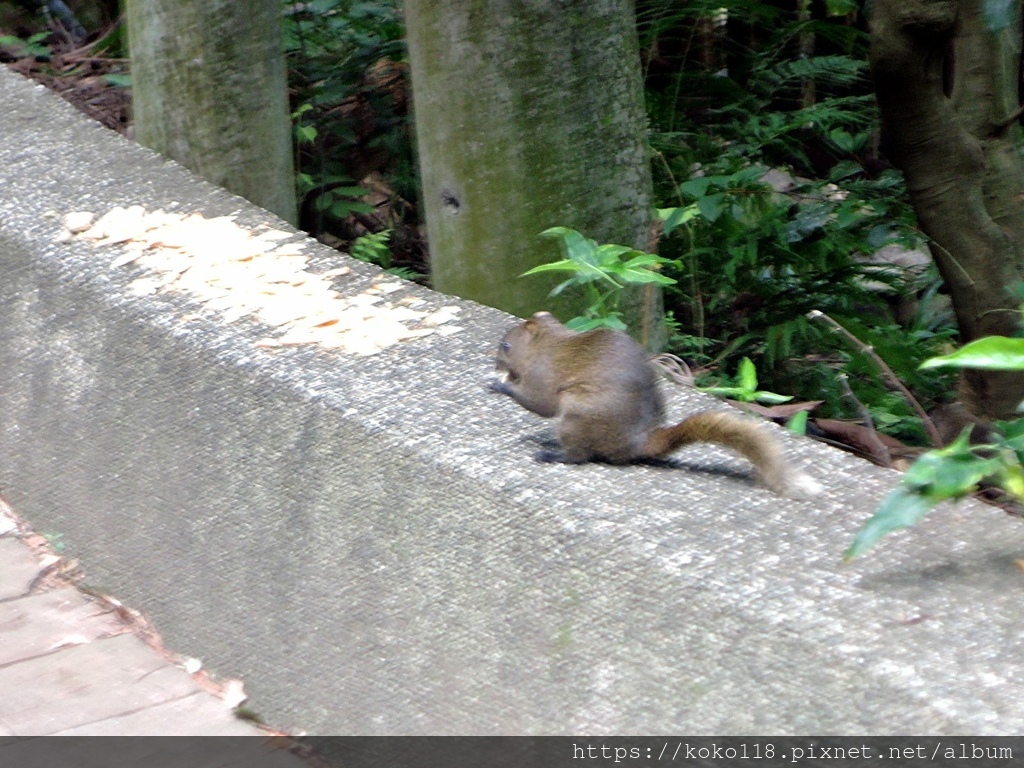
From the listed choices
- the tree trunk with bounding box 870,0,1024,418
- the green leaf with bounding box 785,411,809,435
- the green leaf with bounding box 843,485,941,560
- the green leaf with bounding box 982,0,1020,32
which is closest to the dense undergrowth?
the tree trunk with bounding box 870,0,1024,418

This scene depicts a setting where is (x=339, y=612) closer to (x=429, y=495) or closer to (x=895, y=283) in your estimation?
(x=429, y=495)

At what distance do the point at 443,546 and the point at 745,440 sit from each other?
0.63 m

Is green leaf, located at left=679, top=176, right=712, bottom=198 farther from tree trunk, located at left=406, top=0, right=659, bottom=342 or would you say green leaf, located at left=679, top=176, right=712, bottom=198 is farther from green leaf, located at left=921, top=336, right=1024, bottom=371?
green leaf, located at left=921, top=336, right=1024, bottom=371

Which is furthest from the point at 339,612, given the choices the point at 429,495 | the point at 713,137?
the point at 713,137

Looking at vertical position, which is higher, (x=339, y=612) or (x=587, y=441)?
(x=587, y=441)

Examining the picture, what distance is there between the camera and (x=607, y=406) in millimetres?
2723

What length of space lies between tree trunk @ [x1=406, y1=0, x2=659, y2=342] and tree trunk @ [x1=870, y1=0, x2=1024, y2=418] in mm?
771

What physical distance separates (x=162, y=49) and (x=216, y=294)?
126 centimetres

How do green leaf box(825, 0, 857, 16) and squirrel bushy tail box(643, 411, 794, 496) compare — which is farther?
green leaf box(825, 0, 857, 16)

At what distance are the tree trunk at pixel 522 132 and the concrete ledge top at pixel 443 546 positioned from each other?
294 mm

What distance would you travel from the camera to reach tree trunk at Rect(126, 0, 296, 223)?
13.9ft

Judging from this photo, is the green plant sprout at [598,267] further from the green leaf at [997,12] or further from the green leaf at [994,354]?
the green leaf at [994,354]

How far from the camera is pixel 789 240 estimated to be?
15.4 feet

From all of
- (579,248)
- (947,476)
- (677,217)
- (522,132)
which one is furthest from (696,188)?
(947,476)
